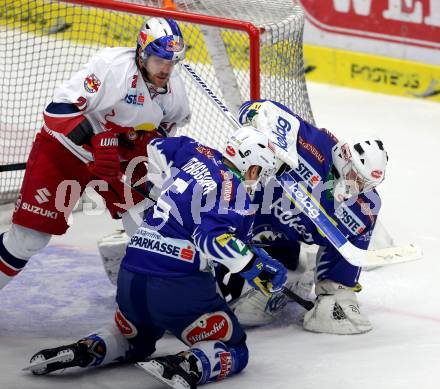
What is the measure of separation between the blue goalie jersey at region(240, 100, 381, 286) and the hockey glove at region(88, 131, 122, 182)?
1.64ft

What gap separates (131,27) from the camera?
666 cm

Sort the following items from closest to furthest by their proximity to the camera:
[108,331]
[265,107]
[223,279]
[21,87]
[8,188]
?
1. [108,331]
2. [265,107]
3. [223,279]
4. [8,188]
5. [21,87]

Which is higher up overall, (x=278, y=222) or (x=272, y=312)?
(x=278, y=222)

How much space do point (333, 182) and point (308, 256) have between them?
Result: 617mm

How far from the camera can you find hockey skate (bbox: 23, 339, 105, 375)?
13.1ft

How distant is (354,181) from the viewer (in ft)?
14.5

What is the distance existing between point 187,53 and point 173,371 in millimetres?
2801

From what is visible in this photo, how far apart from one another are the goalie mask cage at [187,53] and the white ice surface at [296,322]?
566mm

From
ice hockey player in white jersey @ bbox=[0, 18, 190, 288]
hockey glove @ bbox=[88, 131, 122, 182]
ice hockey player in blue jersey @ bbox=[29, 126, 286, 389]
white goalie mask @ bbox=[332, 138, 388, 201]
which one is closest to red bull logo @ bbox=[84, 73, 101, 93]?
ice hockey player in white jersey @ bbox=[0, 18, 190, 288]

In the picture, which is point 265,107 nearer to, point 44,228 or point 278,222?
point 278,222

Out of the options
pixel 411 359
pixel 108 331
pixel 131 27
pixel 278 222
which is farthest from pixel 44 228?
pixel 131 27

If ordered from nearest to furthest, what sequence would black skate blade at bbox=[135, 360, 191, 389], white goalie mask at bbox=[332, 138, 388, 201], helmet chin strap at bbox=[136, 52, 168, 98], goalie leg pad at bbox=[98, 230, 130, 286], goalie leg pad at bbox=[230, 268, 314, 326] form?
black skate blade at bbox=[135, 360, 191, 389]
white goalie mask at bbox=[332, 138, 388, 201]
helmet chin strap at bbox=[136, 52, 168, 98]
goalie leg pad at bbox=[230, 268, 314, 326]
goalie leg pad at bbox=[98, 230, 130, 286]

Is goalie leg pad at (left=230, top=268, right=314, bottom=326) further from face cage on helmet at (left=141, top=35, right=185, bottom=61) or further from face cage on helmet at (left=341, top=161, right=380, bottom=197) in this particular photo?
face cage on helmet at (left=141, top=35, right=185, bottom=61)

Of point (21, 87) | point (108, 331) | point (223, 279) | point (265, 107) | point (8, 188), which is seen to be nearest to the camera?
point (108, 331)
